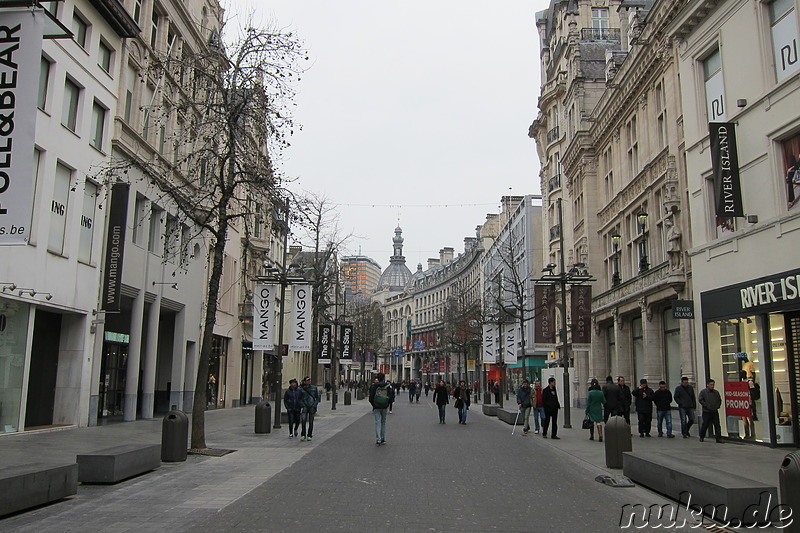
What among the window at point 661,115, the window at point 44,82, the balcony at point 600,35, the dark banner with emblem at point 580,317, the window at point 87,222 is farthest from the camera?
the balcony at point 600,35

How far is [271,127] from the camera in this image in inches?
674

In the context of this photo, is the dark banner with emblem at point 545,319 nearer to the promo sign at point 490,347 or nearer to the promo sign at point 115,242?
the promo sign at point 490,347

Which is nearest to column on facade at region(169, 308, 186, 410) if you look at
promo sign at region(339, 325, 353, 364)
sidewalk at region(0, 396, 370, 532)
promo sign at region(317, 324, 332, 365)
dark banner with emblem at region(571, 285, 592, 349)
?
sidewalk at region(0, 396, 370, 532)

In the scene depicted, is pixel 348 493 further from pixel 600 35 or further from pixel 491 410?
pixel 600 35

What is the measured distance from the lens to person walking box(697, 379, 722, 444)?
61.6 ft

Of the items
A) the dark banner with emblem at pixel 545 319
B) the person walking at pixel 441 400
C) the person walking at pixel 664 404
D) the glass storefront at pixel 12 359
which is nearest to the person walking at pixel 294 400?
the glass storefront at pixel 12 359

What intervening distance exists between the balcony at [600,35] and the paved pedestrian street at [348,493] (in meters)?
34.9

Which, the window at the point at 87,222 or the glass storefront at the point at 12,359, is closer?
the glass storefront at the point at 12,359

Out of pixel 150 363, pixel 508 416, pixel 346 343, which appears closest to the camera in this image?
pixel 150 363

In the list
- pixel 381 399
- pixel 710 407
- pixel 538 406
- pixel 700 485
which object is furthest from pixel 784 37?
pixel 381 399

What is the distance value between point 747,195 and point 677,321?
9867 mm

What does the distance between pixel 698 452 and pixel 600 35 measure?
3603cm

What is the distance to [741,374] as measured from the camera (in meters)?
18.7

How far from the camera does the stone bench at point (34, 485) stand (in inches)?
326
